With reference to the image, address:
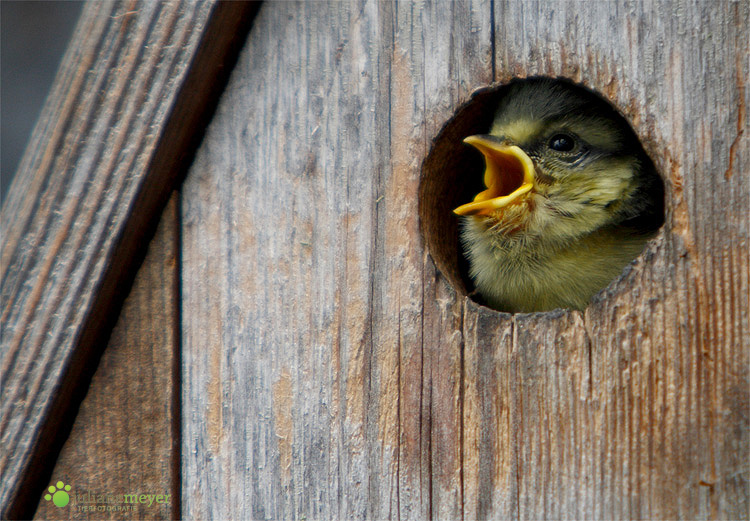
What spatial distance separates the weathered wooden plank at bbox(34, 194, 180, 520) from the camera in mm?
1542

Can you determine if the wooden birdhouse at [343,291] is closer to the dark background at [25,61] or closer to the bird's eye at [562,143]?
the bird's eye at [562,143]

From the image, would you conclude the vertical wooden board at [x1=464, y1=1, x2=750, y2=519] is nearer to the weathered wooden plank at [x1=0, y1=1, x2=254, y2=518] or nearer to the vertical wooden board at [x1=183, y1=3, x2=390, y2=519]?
the vertical wooden board at [x1=183, y1=3, x2=390, y2=519]

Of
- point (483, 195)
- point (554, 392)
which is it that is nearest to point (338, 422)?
point (554, 392)

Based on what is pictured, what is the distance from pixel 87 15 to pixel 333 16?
19.4 inches

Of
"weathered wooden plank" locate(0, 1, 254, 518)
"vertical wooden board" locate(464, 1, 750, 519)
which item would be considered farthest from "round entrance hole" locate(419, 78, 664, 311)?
"weathered wooden plank" locate(0, 1, 254, 518)

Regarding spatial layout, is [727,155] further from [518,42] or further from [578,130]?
[578,130]

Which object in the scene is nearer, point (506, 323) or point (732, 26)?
point (732, 26)

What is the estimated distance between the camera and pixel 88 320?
1481mm

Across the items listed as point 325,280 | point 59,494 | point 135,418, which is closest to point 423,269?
point 325,280

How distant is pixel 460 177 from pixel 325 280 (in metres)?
0.58

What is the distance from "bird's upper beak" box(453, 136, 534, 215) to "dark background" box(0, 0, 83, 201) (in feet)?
7.14

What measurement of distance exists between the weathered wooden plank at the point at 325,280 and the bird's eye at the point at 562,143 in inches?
22.6

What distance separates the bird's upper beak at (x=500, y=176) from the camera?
1.67m

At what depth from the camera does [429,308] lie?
144 cm
